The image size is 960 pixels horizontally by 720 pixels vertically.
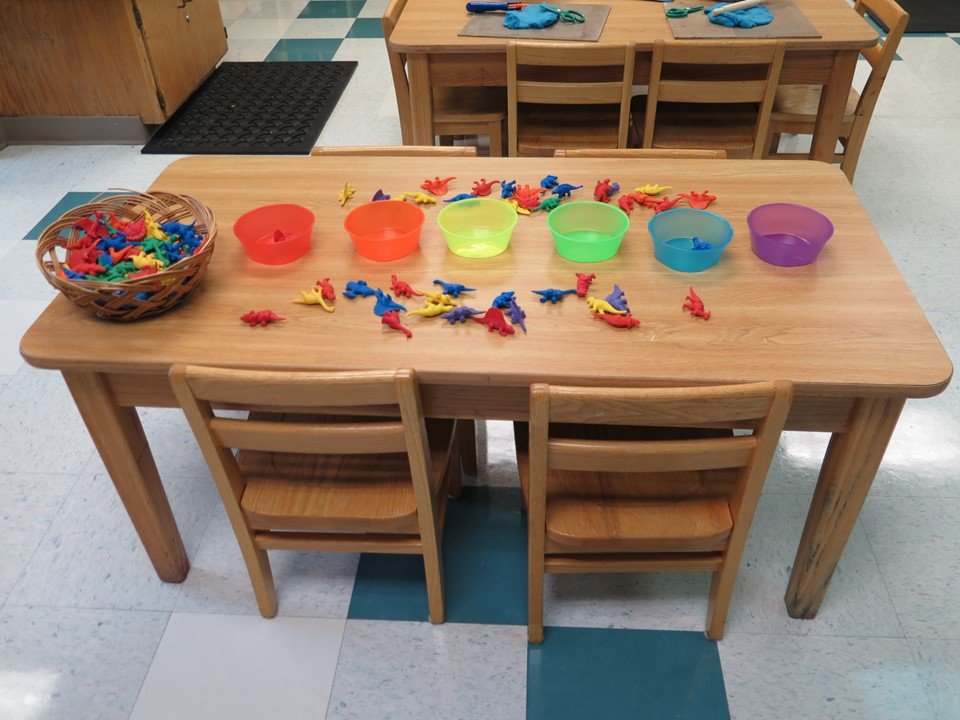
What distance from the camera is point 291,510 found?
140 centimetres

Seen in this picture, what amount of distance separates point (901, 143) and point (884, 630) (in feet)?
8.15

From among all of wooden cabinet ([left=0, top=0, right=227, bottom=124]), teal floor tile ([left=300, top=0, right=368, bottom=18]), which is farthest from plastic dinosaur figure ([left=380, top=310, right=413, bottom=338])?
teal floor tile ([left=300, top=0, right=368, bottom=18])

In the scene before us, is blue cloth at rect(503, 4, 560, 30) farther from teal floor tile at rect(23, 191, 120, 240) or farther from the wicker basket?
teal floor tile at rect(23, 191, 120, 240)

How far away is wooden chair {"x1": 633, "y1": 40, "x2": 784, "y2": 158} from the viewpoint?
224 centimetres

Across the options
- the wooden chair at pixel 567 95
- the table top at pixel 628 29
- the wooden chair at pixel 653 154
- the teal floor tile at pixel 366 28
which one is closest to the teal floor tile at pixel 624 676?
the wooden chair at pixel 653 154

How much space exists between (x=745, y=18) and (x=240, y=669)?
92.9 inches

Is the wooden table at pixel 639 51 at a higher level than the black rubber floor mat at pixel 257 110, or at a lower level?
higher

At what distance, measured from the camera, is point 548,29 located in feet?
8.15

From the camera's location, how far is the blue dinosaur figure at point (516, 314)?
1.31 meters

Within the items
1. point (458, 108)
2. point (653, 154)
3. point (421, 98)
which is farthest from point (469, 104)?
point (653, 154)

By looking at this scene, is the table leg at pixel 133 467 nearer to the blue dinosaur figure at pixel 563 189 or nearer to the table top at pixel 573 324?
the table top at pixel 573 324

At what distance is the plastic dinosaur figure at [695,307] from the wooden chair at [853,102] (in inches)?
61.1

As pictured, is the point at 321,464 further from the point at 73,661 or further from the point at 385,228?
the point at 73,661

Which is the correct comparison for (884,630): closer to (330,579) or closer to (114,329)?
(330,579)
